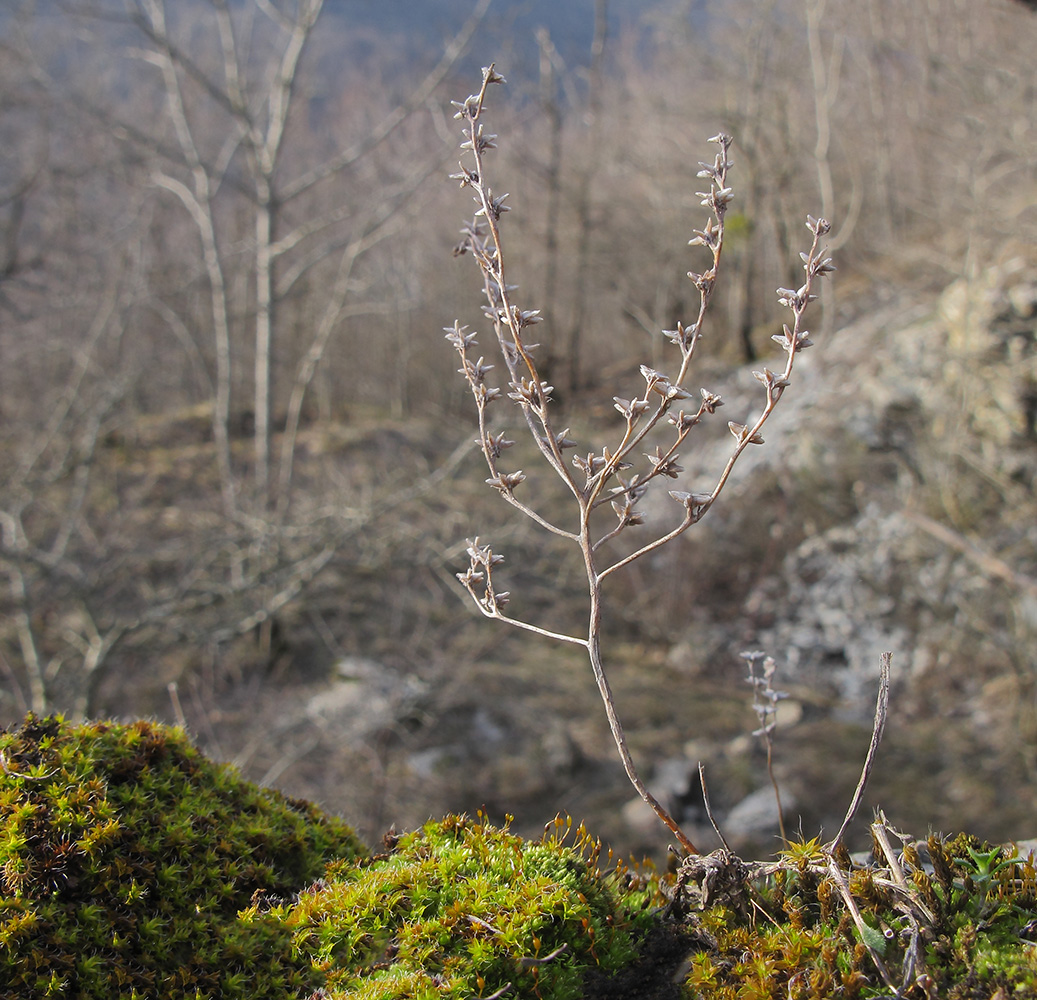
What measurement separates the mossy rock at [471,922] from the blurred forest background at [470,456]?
200 inches

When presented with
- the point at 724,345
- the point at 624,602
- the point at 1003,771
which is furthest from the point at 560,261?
the point at 1003,771

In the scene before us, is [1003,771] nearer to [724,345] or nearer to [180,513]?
[180,513]

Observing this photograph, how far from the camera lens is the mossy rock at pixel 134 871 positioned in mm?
1419

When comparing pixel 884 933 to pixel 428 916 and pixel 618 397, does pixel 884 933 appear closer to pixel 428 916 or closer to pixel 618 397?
pixel 428 916

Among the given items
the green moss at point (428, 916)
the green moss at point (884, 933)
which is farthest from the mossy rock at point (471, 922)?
the green moss at point (884, 933)

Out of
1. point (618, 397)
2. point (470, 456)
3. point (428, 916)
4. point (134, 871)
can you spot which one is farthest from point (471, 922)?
point (470, 456)

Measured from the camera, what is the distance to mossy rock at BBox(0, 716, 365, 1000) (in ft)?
4.66

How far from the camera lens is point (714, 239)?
1.60 meters

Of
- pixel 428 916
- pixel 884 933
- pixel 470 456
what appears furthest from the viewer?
pixel 470 456

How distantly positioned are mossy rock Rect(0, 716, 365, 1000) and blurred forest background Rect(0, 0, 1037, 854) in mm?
5043

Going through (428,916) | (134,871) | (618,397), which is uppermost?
(618,397)

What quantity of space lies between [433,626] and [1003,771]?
7.06 metres

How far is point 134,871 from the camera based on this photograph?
1.56 metres

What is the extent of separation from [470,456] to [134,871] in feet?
26.9
